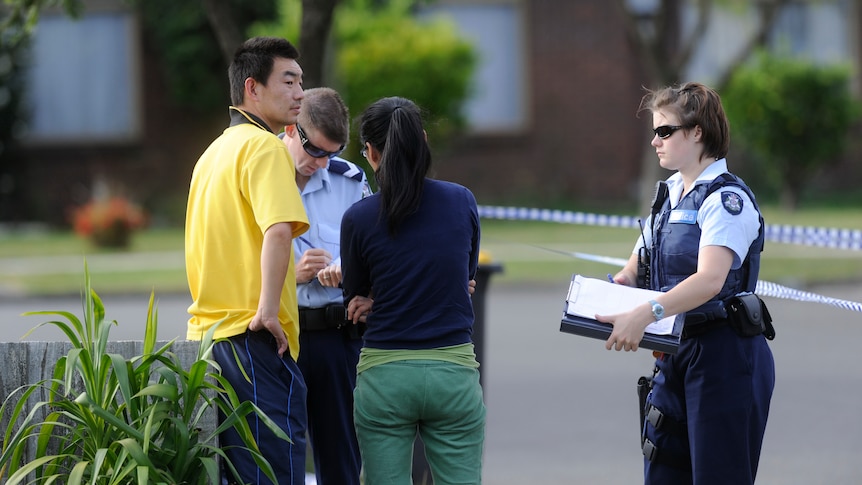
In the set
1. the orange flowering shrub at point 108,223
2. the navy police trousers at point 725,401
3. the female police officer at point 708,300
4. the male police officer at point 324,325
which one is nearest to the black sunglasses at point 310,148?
the male police officer at point 324,325

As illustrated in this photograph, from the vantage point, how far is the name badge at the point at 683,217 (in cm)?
368

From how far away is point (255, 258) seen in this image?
362 centimetres

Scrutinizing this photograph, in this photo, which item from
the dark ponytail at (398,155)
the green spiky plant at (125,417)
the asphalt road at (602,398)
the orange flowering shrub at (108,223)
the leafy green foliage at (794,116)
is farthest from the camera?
the leafy green foliage at (794,116)

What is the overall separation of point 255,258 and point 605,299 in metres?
1.10

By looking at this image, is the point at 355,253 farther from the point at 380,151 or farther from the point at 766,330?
the point at 766,330

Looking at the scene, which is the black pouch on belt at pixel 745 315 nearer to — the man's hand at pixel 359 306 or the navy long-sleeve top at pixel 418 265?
the navy long-sleeve top at pixel 418 265

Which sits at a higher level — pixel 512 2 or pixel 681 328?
pixel 512 2

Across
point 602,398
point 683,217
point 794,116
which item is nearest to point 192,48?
point 794,116

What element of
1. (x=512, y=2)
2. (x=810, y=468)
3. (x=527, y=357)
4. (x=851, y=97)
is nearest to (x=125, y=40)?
(x=512, y=2)

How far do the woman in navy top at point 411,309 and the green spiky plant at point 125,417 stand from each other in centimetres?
36

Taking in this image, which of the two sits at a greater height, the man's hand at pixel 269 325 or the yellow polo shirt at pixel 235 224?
the yellow polo shirt at pixel 235 224

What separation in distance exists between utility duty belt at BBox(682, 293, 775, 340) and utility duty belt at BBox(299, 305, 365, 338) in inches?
47.8

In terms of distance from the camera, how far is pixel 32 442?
3586 millimetres

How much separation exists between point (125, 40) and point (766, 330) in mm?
20125
